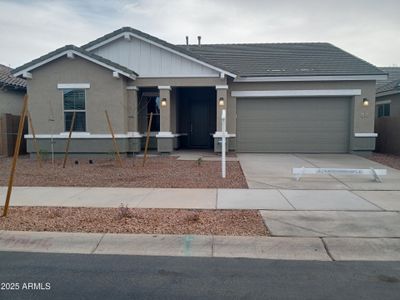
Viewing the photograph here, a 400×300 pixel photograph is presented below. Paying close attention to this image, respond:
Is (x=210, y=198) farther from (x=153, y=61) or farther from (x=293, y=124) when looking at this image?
(x=293, y=124)

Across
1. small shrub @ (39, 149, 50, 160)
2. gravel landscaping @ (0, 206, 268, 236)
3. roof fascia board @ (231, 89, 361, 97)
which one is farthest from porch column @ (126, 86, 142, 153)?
gravel landscaping @ (0, 206, 268, 236)

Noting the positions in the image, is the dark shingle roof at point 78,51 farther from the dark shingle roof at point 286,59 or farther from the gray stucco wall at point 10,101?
the dark shingle roof at point 286,59

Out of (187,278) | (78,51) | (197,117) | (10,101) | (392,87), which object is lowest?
(187,278)

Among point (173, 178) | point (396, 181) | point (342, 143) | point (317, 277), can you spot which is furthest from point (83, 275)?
point (342, 143)

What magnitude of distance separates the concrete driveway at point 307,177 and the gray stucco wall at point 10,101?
41.9 feet

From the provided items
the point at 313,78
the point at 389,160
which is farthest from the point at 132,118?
the point at 389,160

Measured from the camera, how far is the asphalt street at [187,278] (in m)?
3.60

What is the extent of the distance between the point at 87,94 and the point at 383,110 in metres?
17.0

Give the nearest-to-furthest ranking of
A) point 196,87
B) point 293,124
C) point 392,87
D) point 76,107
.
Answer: point 76,107
point 196,87
point 293,124
point 392,87

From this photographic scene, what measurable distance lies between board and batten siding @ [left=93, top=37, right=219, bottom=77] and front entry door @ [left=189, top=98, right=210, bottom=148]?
4.46 m

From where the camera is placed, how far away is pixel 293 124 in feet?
54.5

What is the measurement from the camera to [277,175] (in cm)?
1052

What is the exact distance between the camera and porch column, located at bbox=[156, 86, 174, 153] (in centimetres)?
1513

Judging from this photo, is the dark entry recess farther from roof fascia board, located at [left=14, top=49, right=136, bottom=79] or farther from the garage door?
roof fascia board, located at [left=14, top=49, right=136, bottom=79]
